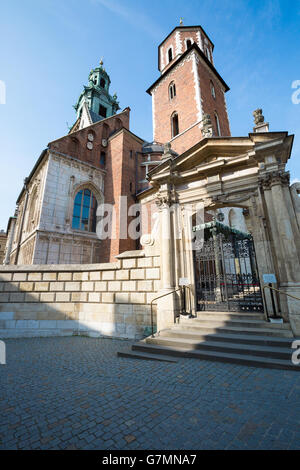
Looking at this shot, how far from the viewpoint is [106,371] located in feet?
14.1

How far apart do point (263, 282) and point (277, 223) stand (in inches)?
70.6

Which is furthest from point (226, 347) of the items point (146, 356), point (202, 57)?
point (202, 57)

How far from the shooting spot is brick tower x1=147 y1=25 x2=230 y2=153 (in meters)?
20.5

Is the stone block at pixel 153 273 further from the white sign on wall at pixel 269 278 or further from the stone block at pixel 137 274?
the white sign on wall at pixel 269 278

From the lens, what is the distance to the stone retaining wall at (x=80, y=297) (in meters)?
7.43

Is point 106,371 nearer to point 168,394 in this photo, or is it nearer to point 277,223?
point 168,394

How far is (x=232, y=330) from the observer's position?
5.47m

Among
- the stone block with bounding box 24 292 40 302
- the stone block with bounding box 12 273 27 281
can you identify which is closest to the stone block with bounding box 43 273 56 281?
the stone block with bounding box 24 292 40 302

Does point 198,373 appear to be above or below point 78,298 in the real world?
below

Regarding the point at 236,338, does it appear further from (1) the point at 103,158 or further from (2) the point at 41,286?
(1) the point at 103,158

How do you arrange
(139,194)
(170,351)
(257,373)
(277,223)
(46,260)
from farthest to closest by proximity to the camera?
(139,194) → (46,260) → (277,223) → (170,351) → (257,373)

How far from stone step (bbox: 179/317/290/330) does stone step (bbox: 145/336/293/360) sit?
2.79 ft

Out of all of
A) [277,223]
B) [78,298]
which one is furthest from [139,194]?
[277,223]

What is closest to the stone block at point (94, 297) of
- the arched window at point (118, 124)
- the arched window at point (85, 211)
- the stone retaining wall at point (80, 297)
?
the stone retaining wall at point (80, 297)
